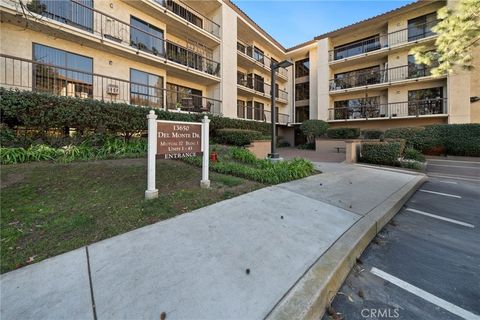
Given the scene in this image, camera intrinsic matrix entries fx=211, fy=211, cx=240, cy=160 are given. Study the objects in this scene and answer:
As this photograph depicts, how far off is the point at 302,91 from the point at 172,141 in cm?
2342

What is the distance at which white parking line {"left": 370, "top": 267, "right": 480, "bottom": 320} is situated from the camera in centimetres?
206

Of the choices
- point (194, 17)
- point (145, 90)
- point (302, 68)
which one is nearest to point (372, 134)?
point (302, 68)

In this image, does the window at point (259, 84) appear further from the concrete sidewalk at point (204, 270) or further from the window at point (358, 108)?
the concrete sidewalk at point (204, 270)

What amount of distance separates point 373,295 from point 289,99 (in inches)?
982

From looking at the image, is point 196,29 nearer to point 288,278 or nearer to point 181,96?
point 181,96

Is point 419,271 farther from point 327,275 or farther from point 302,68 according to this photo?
point 302,68

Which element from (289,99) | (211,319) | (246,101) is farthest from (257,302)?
(289,99)

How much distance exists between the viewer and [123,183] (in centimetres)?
521

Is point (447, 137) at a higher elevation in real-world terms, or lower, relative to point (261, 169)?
higher

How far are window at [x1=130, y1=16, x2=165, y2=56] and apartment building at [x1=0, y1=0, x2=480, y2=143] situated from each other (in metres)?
0.06

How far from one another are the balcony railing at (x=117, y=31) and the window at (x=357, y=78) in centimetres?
1312

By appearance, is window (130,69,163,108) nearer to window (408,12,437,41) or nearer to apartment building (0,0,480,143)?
apartment building (0,0,480,143)

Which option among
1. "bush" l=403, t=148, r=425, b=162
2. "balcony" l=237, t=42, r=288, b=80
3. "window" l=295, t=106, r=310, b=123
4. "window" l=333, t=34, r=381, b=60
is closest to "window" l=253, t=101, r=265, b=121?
"balcony" l=237, t=42, r=288, b=80

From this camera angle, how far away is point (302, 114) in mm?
24812
